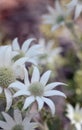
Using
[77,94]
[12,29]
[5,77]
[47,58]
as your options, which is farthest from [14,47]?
[12,29]

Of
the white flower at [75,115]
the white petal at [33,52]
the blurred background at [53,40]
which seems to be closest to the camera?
the white petal at [33,52]

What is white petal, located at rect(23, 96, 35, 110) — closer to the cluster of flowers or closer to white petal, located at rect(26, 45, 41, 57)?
the cluster of flowers

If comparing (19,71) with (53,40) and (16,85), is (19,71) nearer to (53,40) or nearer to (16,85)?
(16,85)

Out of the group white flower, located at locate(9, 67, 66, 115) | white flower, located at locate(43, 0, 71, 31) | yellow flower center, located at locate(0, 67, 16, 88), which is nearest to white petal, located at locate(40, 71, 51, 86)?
white flower, located at locate(9, 67, 66, 115)

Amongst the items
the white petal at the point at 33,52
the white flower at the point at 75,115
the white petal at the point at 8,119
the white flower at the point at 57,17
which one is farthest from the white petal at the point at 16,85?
the white flower at the point at 57,17

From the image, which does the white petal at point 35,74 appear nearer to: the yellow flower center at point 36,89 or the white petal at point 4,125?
the yellow flower center at point 36,89

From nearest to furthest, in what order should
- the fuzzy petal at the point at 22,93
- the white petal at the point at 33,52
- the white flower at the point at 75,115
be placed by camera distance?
the fuzzy petal at the point at 22,93 < the white petal at the point at 33,52 < the white flower at the point at 75,115

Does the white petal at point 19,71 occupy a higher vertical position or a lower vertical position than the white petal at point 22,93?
higher
